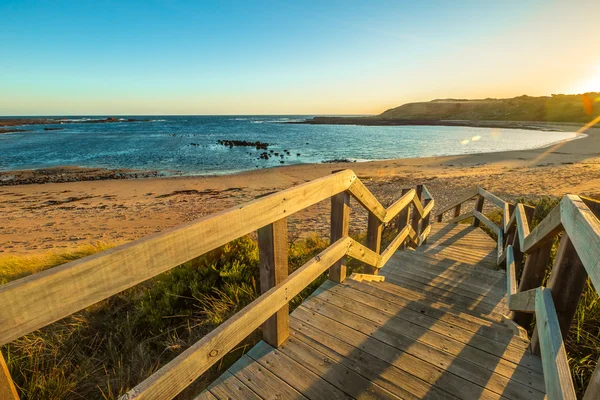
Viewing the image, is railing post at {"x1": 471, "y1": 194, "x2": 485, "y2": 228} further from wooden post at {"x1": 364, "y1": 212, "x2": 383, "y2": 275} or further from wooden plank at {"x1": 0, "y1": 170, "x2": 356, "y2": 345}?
wooden plank at {"x1": 0, "y1": 170, "x2": 356, "y2": 345}

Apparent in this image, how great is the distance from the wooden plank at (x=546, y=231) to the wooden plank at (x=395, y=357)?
1.30m

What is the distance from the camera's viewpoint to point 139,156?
3120cm

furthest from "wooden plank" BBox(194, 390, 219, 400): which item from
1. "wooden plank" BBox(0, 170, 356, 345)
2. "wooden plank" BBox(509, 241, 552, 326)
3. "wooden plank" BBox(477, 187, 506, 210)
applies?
"wooden plank" BBox(477, 187, 506, 210)

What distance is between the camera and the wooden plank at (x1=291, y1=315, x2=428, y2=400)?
6.52ft

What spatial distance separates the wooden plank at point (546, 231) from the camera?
2160 mm

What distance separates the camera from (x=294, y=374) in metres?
2.10

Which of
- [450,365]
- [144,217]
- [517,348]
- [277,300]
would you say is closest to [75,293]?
[277,300]

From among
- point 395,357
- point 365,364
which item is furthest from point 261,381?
point 395,357

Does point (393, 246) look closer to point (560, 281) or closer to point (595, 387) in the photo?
point (560, 281)

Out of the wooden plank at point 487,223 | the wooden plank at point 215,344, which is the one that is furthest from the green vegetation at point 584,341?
the wooden plank at point 215,344

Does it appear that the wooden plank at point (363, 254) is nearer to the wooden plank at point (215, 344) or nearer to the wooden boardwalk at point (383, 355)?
the wooden boardwalk at point (383, 355)

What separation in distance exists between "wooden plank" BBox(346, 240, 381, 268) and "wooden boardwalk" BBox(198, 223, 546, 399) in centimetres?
30

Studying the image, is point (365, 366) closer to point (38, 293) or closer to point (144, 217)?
point (38, 293)

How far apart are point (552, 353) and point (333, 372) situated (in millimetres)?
1321
